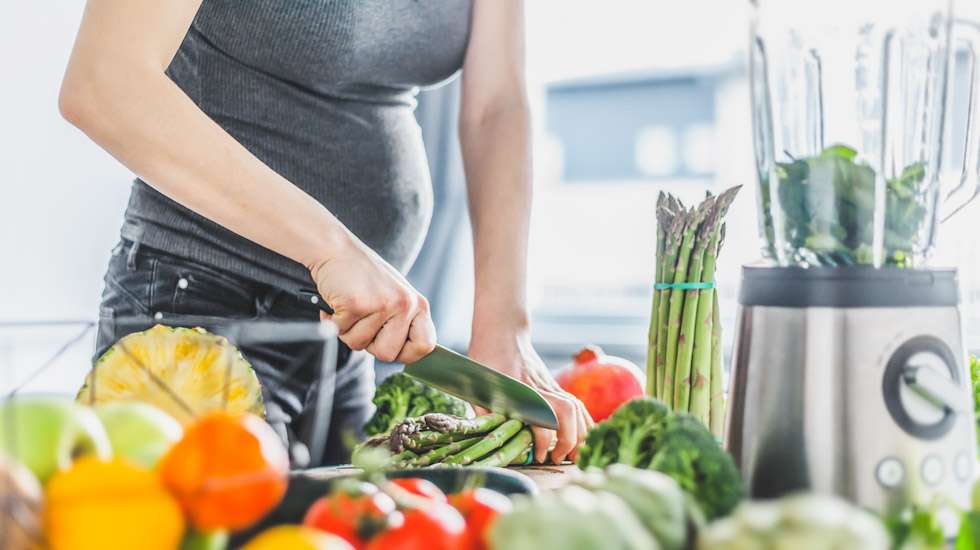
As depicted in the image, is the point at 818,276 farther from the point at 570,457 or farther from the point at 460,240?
the point at 460,240

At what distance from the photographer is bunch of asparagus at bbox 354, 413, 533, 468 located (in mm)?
1104

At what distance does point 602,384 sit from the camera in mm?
1358

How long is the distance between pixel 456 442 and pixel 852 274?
0.52 meters

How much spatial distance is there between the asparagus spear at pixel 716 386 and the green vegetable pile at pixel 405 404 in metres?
0.36

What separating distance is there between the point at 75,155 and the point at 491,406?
194cm

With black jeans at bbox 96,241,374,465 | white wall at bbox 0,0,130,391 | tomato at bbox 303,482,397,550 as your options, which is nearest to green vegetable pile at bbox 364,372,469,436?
black jeans at bbox 96,241,374,465

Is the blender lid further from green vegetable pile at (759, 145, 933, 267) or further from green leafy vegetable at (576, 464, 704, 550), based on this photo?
green leafy vegetable at (576, 464, 704, 550)

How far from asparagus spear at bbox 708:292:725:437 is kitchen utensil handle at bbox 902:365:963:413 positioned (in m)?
0.47

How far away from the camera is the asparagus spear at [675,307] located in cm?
124

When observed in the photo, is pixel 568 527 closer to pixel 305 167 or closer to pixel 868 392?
pixel 868 392

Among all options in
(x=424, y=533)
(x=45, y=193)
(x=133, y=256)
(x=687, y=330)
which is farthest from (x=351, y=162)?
(x=45, y=193)

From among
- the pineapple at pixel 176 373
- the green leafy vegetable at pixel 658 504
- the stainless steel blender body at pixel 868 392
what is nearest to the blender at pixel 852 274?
the stainless steel blender body at pixel 868 392

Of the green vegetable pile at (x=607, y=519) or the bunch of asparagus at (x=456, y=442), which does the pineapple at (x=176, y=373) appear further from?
the green vegetable pile at (x=607, y=519)

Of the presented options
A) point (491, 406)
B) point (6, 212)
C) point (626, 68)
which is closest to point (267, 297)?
point (491, 406)
